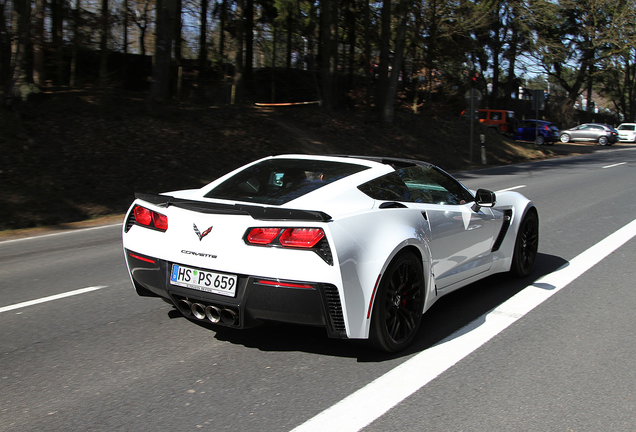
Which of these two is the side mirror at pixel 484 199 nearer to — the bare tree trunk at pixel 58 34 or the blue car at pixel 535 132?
the bare tree trunk at pixel 58 34

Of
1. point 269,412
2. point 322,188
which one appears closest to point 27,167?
point 322,188

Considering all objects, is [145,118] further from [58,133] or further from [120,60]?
[120,60]

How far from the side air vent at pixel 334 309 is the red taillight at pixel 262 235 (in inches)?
17.4

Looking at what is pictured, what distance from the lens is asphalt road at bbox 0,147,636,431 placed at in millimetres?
3182

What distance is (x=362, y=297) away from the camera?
372 cm

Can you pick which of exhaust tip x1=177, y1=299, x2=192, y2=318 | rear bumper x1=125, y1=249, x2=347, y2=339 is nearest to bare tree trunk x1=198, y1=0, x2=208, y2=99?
exhaust tip x1=177, y1=299, x2=192, y2=318

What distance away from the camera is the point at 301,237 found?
365cm

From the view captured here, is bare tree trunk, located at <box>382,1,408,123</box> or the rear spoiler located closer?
the rear spoiler

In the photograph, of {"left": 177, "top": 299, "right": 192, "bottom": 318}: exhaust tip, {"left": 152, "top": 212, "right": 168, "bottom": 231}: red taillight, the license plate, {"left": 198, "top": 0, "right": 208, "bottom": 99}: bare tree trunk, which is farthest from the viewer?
{"left": 198, "top": 0, "right": 208, "bottom": 99}: bare tree trunk

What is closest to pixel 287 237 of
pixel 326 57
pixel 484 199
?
pixel 484 199

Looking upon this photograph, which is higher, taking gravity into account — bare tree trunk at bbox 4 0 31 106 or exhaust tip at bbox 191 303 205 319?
bare tree trunk at bbox 4 0 31 106

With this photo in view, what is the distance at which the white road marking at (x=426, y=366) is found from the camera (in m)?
3.15

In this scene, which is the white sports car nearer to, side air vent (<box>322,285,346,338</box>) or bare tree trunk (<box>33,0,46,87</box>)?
side air vent (<box>322,285,346,338</box>)

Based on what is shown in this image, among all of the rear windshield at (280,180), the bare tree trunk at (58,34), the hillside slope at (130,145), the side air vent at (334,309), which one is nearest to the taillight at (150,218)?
the rear windshield at (280,180)
